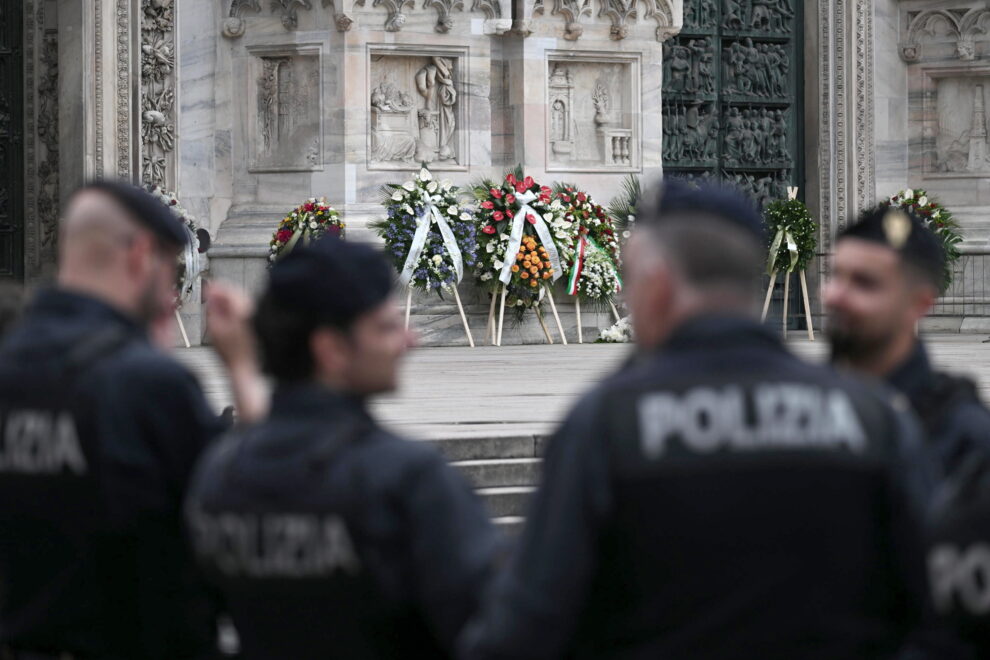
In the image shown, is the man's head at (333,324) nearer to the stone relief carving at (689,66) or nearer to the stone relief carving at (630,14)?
the stone relief carving at (630,14)

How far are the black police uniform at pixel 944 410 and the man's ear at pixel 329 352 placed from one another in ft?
3.54

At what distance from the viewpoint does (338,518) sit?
3.03 meters

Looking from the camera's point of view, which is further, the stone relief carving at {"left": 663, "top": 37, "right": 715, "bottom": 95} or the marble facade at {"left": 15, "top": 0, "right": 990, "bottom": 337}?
the stone relief carving at {"left": 663, "top": 37, "right": 715, "bottom": 95}

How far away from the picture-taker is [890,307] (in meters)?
3.70

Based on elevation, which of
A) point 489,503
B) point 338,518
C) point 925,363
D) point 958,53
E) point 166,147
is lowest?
point 489,503

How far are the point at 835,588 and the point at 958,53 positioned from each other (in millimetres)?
19257

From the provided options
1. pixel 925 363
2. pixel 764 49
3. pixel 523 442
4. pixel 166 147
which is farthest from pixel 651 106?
pixel 925 363

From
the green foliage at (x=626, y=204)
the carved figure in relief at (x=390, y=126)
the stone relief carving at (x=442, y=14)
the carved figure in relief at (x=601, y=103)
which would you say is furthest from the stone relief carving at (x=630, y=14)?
the carved figure in relief at (x=390, y=126)

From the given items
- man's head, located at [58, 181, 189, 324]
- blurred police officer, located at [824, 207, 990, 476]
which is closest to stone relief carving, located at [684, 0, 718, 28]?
blurred police officer, located at [824, 207, 990, 476]

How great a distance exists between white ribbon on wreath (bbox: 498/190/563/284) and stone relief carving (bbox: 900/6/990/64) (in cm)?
588

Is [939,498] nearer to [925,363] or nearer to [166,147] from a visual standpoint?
[925,363]

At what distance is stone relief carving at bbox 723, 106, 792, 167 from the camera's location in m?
21.5

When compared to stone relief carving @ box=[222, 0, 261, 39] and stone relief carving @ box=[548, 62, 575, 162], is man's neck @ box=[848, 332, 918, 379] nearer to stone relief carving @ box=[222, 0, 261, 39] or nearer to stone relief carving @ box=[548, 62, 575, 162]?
stone relief carving @ box=[222, 0, 261, 39]

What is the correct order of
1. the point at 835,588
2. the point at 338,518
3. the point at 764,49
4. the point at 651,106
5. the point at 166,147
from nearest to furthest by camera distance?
the point at 835,588, the point at 338,518, the point at 166,147, the point at 651,106, the point at 764,49
